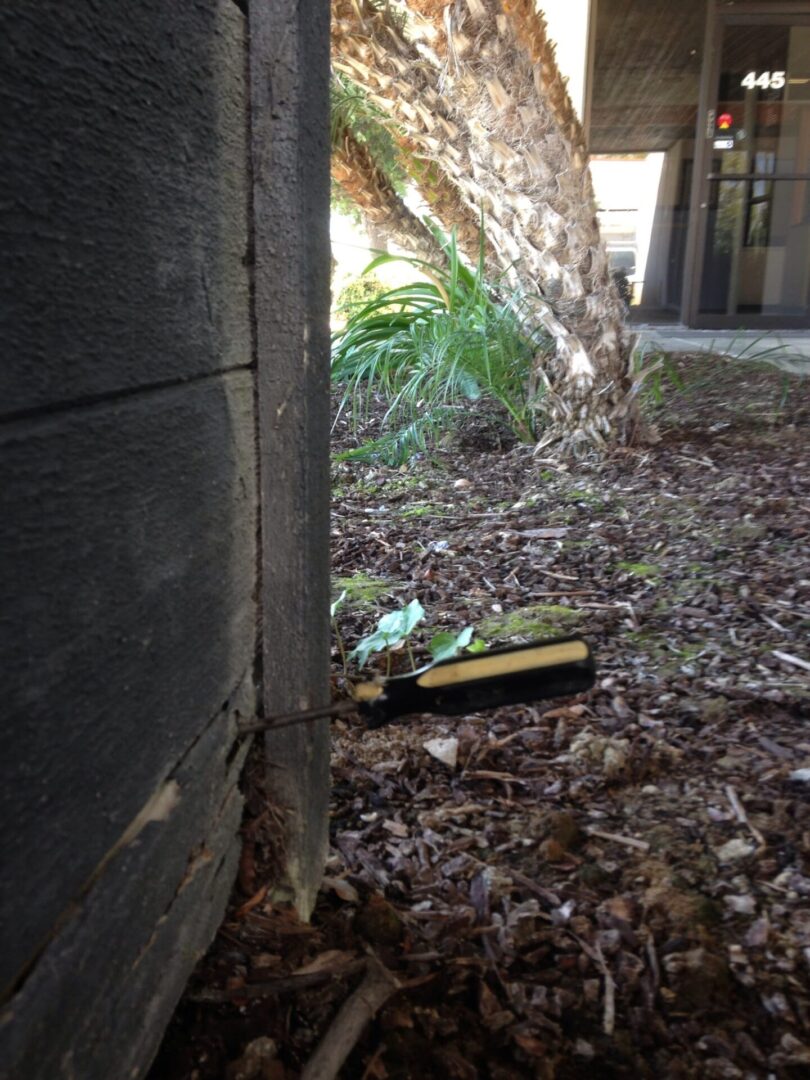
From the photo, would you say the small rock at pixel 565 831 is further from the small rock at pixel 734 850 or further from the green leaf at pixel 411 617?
the green leaf at pixel 411 617

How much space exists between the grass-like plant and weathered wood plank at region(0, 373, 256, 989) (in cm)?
270

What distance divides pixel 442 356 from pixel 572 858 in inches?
96.3

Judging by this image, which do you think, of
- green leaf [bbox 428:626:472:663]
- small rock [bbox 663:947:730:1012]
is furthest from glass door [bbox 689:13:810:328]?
small rock [bbox 663:947:730:1012]

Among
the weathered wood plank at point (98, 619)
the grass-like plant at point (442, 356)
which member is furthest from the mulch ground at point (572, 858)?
the grass-like plant at point (442, 356)

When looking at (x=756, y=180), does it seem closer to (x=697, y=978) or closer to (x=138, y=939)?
(x=697, y=978)

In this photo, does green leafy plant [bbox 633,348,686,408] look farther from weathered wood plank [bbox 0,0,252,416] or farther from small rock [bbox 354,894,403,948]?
weathered wood plank [bbox 0,0,252,416]

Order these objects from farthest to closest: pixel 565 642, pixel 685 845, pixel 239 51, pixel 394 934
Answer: pixel 685 845 < pixel 394 934 < pixel 565 642 < pixel 239 51

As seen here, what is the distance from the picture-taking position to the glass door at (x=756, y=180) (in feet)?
21.0

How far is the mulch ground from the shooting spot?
3.15 ft

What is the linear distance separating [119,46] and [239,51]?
0.28m

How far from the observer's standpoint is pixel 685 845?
1285 mm

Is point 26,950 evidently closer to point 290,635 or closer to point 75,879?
point 75,879

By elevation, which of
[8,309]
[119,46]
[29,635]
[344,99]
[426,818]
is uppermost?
[344,99]

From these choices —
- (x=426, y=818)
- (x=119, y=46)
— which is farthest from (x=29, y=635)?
(x=426, y=818)
